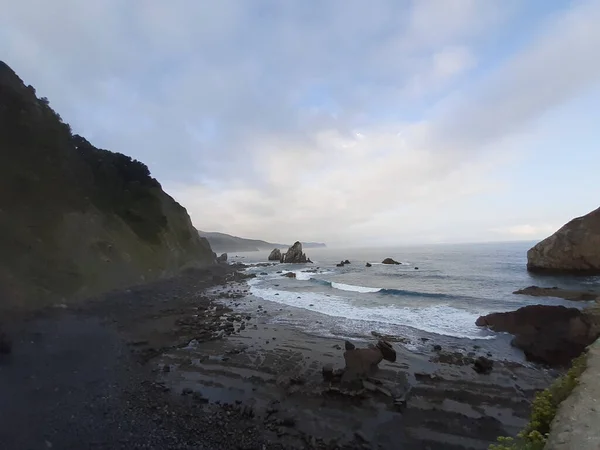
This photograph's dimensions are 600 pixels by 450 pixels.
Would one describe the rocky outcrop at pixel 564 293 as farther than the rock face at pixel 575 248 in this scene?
No

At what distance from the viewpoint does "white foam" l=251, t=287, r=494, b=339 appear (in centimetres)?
2139

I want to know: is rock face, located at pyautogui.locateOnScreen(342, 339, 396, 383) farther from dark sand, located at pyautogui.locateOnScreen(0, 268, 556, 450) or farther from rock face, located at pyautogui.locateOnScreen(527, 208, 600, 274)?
rock face, located at pyautogui.locateOnScreen(527, 208, 600, 274)

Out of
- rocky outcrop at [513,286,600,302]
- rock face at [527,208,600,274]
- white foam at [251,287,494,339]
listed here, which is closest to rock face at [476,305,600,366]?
white foam at [251,287,494,339]

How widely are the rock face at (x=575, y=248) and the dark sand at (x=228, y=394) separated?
3764 centimetres

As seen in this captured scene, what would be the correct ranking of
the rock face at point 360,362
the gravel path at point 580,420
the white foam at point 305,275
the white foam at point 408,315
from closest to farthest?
the gravel path at point 580,420 < the rock face at point 360,362 < the white foam at point 408,315 < the white foam at point 305,275

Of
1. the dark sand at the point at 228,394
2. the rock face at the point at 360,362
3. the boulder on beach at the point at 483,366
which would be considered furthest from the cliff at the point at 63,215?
the boulder on beach at the point at 483,366

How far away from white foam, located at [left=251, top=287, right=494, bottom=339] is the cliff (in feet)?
65.5

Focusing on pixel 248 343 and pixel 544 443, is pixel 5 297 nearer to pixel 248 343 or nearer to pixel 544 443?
pixel 248 343

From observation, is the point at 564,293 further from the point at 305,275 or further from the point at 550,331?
the point at 305,275

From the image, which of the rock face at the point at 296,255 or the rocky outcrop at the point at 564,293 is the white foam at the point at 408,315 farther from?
the rock face at the point at 296,255

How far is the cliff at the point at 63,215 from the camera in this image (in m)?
25.0

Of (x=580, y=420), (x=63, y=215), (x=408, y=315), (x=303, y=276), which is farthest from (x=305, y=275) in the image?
(x=580, y=420)

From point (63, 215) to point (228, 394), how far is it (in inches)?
1197

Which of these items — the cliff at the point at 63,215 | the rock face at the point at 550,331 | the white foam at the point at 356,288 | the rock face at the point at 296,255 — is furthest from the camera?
the rock face at the point at 296,255
